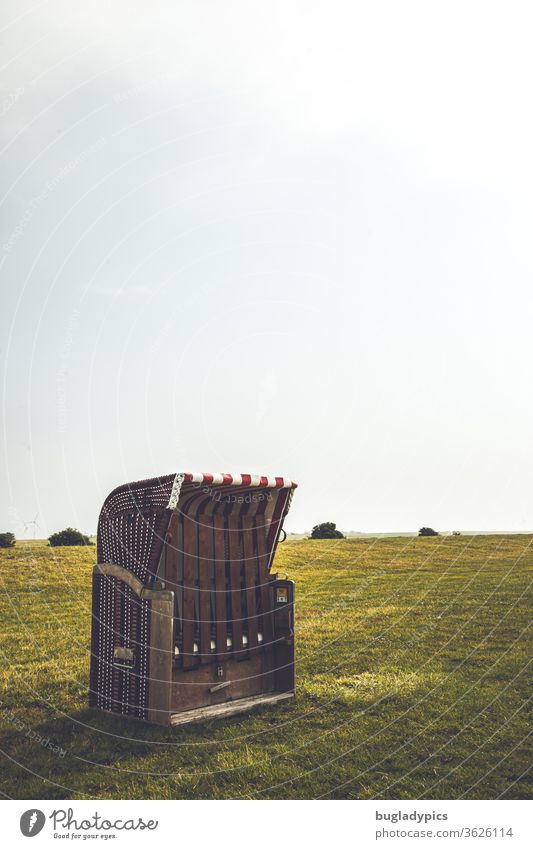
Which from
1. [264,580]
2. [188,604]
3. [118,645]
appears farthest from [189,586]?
[264,580]

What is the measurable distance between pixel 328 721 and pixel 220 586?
205cm

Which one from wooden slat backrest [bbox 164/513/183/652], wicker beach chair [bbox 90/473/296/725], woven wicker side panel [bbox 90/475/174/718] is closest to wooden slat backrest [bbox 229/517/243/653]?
wicker beach chair [bbox 90/473/296/725]

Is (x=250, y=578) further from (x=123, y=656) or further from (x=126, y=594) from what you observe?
(x=123, y=656)

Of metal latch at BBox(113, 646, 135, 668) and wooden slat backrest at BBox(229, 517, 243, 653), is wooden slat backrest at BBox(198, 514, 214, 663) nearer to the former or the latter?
wooden slat backrest at BBox(229, 517, 243, 653)

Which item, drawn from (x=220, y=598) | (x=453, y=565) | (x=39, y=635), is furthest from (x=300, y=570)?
(x=220, y=598)

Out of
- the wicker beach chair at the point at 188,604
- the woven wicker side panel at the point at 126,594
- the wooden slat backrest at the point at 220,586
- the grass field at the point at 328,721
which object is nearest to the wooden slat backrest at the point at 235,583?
the wicker beach chair at the point at 188,604

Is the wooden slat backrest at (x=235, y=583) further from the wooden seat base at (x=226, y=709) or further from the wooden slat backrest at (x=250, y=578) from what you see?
the wooden seat base at (x=226, y=709)

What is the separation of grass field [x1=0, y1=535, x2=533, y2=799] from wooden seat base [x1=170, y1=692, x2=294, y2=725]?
129 mm

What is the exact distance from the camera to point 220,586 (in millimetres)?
8367

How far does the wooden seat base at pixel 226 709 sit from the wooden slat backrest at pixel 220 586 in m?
0.60

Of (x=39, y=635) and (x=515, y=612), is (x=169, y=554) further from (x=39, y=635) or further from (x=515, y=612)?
Answer: (x=515, y=612)

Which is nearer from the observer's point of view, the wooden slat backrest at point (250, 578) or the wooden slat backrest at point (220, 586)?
the wooden slat backrest at point (220, 586)

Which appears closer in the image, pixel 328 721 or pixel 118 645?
pixel 328 721

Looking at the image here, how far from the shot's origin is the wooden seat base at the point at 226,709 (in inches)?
296
